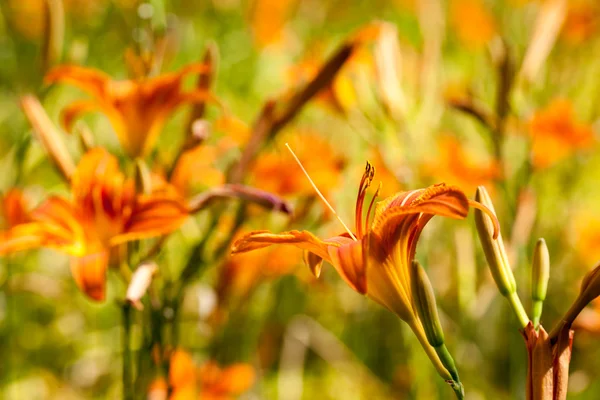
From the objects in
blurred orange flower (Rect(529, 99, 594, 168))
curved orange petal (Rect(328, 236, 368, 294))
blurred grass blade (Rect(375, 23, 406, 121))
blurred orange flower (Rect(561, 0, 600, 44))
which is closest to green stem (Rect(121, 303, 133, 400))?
curved orange petal (Rect(328, 236, 368, 294))

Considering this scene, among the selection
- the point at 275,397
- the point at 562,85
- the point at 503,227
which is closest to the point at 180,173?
the point at 275,397

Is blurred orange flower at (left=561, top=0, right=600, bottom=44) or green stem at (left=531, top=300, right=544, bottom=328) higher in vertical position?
green stem at (left=531, top=300, right=544, bottom=328)

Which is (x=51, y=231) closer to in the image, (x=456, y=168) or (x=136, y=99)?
(x=136, y=99)

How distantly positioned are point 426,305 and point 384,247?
2.3 inches

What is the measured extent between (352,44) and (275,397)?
864 millimetres

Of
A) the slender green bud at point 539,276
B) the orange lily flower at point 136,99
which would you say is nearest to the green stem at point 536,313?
the slender green bud at point 539,276

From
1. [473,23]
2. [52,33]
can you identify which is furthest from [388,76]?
[473,23]

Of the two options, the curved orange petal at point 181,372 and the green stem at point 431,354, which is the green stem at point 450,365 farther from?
the curved orange petal at point 181,372

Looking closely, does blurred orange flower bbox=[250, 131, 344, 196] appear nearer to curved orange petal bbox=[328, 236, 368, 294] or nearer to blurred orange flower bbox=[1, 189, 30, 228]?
blurred orange flower bbox=[1, 189, 30, 228]

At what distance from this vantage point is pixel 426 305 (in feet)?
1.86

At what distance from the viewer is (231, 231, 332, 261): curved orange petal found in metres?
0.55

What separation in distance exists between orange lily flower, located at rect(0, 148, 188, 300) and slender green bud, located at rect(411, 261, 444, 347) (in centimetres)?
30

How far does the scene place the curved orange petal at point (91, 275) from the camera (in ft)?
2.41

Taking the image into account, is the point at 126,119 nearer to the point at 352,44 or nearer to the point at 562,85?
the point at 352,44
